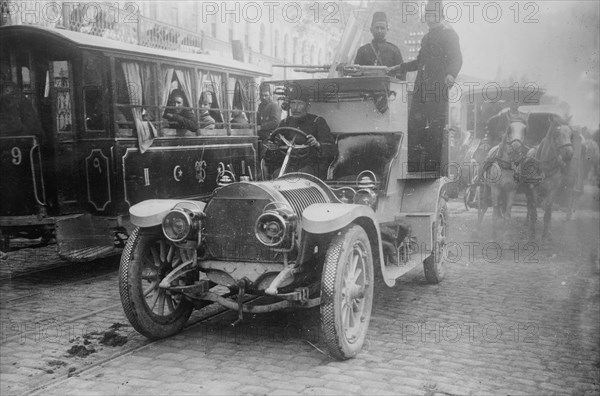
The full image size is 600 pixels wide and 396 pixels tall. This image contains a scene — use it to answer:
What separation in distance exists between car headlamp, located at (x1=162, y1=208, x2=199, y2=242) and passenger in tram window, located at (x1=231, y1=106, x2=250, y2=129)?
5.81 m

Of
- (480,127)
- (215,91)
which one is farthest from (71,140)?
(480,127)

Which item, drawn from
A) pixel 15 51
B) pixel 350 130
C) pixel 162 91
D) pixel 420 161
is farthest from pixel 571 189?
pixel 15 51

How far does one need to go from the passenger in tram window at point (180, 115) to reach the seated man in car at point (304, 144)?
9.35 feet

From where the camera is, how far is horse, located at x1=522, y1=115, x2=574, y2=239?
10.3m

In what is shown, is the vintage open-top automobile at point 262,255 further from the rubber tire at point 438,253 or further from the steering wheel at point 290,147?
the rubber tire at point 438,253

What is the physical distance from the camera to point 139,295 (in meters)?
4.93

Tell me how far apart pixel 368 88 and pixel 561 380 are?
357cm

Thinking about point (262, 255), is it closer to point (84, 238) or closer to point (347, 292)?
point (347, 292)

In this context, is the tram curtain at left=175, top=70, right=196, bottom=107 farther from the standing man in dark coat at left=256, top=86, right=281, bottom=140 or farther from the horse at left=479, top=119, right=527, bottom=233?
the horse at left=479, top=119, right=527, bottom=233

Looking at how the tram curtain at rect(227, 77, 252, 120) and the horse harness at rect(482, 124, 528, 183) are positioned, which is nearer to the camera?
the horse harness at rect(482, 124, 528, 183)

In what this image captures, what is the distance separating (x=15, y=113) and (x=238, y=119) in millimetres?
3925

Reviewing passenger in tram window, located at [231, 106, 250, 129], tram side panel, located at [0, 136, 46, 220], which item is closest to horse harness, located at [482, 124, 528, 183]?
passenger in tram window, located at [231, 106, 250, 129]

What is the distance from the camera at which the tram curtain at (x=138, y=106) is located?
26.6 ft

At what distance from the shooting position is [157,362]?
4621 millimetres
